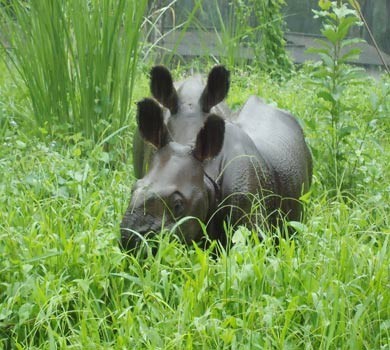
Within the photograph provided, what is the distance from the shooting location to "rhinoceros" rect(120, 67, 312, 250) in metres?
3.77

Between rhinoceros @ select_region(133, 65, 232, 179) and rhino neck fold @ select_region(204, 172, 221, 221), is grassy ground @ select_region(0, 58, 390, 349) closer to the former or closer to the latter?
rhino neck fold @ select_region(204, 172, 221, 221)

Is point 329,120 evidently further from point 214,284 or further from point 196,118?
point 214,284

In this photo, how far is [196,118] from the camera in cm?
463

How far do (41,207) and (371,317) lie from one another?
1.75 metres

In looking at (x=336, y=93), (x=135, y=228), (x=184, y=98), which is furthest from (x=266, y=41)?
(x=135, y=228)

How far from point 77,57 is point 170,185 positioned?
2289 millimetres

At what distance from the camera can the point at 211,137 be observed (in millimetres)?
3977

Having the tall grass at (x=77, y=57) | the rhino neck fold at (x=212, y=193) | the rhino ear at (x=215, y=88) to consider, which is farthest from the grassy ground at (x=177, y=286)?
the tall grass at (x=77, y=57)

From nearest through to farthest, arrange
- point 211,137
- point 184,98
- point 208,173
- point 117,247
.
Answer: point 117,247 → point 211,137 → point 208,173 → point 184,98

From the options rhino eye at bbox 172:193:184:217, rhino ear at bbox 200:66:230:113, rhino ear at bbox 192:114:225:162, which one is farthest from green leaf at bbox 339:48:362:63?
rhino eye at bbox 172:193:184:217

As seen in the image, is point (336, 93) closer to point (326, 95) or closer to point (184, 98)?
point (326, 95)

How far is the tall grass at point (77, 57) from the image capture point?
571 centimetres

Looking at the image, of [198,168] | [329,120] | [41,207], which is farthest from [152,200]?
[329,120]

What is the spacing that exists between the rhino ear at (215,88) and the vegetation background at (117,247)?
2.12 ft
